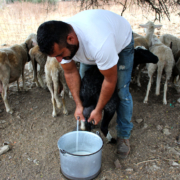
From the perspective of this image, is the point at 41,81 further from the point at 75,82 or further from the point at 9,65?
the point at 75,82

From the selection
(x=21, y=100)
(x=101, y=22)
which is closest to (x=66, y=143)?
(x=101, y=22)

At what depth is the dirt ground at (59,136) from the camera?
2.28 meters

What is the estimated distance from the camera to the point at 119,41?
1814 mm

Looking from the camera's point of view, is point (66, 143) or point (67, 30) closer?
point (67, 30)

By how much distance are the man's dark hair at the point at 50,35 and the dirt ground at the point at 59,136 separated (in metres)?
1.58

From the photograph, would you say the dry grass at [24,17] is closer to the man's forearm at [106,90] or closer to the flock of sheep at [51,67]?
the flock of sheep at [51,67]

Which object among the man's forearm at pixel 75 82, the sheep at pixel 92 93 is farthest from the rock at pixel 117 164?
the man's forearm at pixel 75 82

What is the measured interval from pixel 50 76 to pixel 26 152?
4.30ft

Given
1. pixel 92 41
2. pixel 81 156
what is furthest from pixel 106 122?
pixel 92 41

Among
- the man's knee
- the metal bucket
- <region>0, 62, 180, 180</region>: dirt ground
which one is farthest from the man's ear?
<region>0, 62, 180, 180</region>: dirt ground

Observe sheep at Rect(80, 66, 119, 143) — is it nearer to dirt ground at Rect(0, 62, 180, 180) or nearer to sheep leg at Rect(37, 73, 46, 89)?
dirt ground at Rect(0, 62, 180, 180)

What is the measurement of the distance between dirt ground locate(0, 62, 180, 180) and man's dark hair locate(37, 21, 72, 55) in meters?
1.58

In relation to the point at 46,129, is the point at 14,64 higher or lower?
higher

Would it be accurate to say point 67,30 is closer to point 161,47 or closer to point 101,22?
point 101,22
